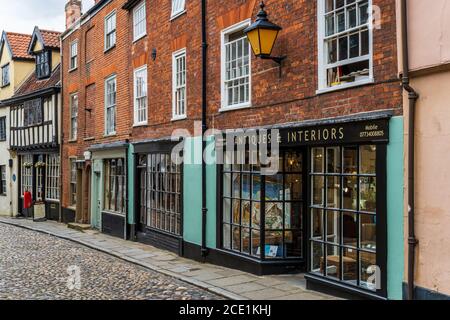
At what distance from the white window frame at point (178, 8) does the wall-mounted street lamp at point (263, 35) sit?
14.0ft

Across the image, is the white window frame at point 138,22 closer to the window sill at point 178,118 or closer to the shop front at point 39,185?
the window sill at point 178,118

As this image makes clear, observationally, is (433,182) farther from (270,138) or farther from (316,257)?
(270,138)

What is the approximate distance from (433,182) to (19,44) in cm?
2707

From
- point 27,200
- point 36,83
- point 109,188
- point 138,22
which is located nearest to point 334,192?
point 138,22

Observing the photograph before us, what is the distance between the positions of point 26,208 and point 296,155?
63.2ft

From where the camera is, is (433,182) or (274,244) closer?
(433,182)

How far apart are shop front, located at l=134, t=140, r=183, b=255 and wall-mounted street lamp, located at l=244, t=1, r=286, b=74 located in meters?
4.63

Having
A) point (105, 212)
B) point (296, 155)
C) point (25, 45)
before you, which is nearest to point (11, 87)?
point (25, 45)

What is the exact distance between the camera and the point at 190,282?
9.48m

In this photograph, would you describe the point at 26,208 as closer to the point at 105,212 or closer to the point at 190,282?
the point at 105,212

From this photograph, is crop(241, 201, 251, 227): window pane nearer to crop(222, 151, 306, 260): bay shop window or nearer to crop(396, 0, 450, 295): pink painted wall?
crop(222, 151, 306, 260): bay shop window

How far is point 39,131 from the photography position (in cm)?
2422

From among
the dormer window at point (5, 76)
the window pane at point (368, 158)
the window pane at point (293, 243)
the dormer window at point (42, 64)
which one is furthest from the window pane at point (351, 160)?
the dormer window at point (5, 76)

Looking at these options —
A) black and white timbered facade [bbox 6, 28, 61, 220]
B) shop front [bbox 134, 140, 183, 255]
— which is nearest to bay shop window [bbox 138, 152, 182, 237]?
shop front [bbox 134, 140, 183, 255]
